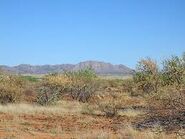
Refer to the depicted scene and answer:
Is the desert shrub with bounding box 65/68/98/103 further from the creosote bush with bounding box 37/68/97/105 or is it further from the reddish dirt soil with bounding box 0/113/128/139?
the reddish dirt soil with bounding box 0/113/128/139

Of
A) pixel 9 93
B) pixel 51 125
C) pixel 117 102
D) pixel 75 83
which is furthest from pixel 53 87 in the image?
pixel 51 125

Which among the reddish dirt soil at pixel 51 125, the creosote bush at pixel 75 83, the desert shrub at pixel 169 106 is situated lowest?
the reddish dirt soil at pixel 51 125

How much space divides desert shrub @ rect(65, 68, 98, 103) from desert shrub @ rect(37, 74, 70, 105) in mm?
820

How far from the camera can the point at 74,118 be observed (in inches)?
1088

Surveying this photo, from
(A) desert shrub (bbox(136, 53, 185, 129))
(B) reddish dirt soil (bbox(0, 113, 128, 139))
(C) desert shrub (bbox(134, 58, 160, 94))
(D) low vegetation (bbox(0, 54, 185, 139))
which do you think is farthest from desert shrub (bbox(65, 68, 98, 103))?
(A) desert shrub (bbox(136, 53, 185, 129))

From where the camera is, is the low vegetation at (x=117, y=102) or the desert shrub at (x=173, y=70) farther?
the desert shrub at (x=173, y=70)

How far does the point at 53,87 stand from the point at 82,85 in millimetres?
3503

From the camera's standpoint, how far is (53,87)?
135 ft

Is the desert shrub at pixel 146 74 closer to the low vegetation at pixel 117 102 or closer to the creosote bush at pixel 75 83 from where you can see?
the low vegetation at pixel 117 102

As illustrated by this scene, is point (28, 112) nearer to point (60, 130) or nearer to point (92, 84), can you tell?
point (60, 130)

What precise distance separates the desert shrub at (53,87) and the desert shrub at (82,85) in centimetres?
82

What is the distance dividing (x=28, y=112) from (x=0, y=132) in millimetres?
9798

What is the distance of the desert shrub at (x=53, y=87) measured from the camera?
3607 centimetres

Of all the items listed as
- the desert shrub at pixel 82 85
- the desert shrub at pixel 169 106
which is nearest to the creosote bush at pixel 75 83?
the desert shrub at pixel 82 85
